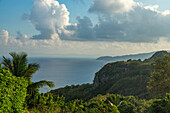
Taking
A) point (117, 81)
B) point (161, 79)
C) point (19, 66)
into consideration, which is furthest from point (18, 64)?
point (117, 81)

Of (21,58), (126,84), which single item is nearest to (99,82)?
(126,84)

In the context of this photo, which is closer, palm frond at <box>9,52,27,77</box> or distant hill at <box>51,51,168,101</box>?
palm frond at <box>9,52,27,77</box>

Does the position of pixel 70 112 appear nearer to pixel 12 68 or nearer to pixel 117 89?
pixel 12 68

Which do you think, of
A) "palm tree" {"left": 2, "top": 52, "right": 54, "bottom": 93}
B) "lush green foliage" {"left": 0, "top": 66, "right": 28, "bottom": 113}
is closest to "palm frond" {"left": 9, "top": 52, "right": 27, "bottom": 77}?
"palm tree" {"left": 2, "top": 52, "right": 54, "bottom": 93}

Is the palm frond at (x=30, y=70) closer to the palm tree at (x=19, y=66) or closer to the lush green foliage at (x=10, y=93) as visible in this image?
the palm tree at (x=19, y=66)

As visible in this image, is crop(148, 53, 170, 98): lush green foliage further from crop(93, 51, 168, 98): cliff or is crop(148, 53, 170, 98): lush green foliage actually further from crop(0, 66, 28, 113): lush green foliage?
crop(93, 51, 168, 98): cliff
